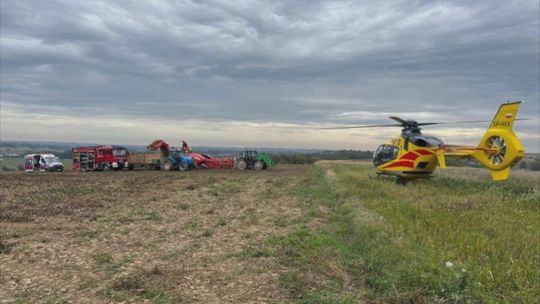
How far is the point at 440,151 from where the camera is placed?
2217 centimetres

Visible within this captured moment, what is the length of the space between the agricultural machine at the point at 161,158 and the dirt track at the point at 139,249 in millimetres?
20535

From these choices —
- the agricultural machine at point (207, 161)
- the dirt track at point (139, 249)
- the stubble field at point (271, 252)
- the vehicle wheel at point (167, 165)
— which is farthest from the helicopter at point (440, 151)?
the vehicle wheel at point (167, 165)

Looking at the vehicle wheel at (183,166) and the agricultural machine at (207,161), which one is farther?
the agricultural machine at (207,161)

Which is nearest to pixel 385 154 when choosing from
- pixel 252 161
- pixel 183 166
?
pixel 252 161

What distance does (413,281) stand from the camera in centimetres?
641

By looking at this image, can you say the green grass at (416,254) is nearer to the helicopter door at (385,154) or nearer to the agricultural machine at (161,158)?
the helicopter door at (385,154)

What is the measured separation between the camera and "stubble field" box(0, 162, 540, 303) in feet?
20.3

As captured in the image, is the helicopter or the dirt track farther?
the helicopter

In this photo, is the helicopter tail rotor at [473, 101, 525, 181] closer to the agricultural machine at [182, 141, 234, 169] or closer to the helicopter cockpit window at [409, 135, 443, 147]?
the helicopter cockpit window at [409, 135, 443, 147]

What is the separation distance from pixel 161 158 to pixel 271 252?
3086cm

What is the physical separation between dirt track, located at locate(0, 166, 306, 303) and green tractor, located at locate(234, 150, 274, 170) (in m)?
21.9

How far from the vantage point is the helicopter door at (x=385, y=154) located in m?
23.9

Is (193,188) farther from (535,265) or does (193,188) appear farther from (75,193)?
(535,265)

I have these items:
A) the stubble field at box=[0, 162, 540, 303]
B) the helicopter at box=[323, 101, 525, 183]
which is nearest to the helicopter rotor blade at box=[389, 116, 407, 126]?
the helicopter at box=[323, 101, 525, 183]
